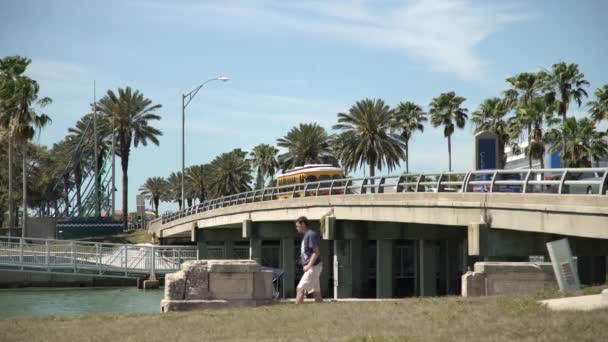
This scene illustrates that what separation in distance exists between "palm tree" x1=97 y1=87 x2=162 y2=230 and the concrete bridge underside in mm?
16353

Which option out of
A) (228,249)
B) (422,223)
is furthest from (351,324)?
(228,249)

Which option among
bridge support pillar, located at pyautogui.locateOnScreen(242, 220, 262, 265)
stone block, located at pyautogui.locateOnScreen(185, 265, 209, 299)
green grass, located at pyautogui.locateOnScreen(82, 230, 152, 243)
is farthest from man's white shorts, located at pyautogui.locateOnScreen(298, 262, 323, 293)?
green grass, located at pyautogui.locateOnScreen(82, 230, 152, 243)

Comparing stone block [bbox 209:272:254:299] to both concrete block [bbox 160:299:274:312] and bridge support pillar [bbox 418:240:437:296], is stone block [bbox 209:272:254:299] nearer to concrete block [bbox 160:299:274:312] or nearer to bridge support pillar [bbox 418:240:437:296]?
concrete block [bbox 160:299:274:312]

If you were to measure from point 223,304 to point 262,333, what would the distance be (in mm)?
7663

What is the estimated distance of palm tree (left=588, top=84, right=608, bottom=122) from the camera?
70188 mm

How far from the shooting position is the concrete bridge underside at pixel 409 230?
25469 millimetres

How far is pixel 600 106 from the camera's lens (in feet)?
232

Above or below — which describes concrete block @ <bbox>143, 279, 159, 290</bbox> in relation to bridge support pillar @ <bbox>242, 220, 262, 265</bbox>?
below

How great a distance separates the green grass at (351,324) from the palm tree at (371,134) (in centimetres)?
6669

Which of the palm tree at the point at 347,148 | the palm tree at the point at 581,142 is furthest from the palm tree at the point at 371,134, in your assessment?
the palm tree at the point at 581,142

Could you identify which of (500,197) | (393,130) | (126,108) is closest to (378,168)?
(393,130)

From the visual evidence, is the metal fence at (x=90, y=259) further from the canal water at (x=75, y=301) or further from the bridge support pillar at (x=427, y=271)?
the bridge support pillar at (x=427, y=271)

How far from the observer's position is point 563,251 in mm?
19250

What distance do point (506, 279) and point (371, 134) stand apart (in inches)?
2570
